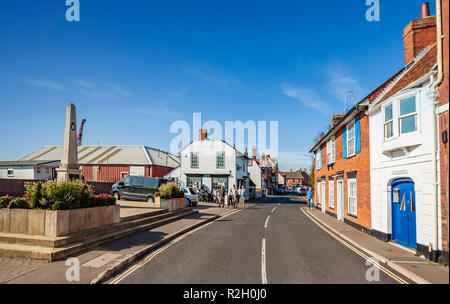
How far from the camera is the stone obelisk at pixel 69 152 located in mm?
11062

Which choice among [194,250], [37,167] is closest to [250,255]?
[194,250]

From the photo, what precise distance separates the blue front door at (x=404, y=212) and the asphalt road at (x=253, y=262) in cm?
211

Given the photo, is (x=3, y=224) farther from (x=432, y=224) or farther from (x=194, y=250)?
(x=432, y=224)

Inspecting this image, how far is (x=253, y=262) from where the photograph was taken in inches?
307

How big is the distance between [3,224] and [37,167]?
3141cm

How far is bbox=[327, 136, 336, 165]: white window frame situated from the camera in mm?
19938

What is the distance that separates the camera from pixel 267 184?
79.1 m

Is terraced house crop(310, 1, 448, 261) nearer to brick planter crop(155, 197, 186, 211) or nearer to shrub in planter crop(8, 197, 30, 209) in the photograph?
brick planter crop(155, 197, 186, 211)

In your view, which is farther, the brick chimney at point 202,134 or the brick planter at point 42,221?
the brick chimney at point 202,134

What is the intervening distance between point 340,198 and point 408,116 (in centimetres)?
983

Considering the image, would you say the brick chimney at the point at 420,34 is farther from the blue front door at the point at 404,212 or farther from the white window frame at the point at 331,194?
the white window frame at the point at 331,194

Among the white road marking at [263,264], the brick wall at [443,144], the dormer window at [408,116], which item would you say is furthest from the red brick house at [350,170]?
the white road marking at [263,264]

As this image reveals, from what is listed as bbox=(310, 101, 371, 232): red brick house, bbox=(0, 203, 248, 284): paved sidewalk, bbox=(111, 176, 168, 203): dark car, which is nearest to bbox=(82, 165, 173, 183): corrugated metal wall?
bbox=(111, 176, 168, 203): dark car

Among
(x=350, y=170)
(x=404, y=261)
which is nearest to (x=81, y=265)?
(x=404, y=261)
